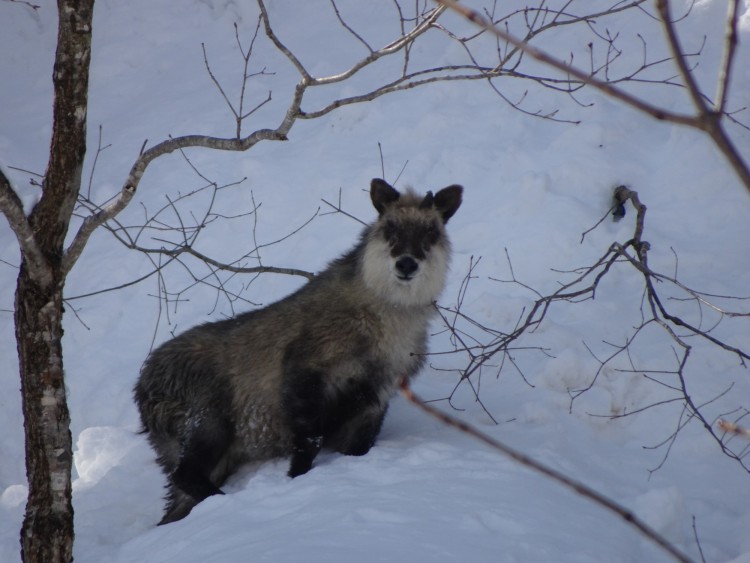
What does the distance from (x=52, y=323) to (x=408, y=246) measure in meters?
2.21

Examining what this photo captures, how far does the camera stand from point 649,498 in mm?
4199

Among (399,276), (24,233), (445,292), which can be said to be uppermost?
(445,292)

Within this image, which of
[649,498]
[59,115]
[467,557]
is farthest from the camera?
[649,498]

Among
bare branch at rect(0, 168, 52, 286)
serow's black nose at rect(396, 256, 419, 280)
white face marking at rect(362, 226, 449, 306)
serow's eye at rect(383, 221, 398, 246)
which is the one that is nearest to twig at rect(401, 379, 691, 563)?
bare branch at rect(0, 168, 52, 286)

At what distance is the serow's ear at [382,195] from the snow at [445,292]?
1.35 meters

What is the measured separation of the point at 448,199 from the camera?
5.48m

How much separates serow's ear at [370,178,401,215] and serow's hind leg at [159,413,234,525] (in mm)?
1646

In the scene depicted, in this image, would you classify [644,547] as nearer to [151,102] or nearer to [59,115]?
[59,115]

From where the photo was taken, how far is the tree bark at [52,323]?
Answer: 11.7ft

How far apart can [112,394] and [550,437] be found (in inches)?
157

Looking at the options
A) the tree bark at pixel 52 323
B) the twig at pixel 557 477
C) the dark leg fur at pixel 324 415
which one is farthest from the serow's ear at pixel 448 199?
the twig at pixel 557 477

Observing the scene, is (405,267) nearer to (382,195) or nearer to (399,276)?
(399,276)

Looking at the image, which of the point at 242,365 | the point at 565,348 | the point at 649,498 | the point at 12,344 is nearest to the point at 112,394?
the point at 12,344

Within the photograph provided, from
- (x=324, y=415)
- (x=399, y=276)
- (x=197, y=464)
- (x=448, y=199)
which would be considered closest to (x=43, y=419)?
(x=197, y=464)
